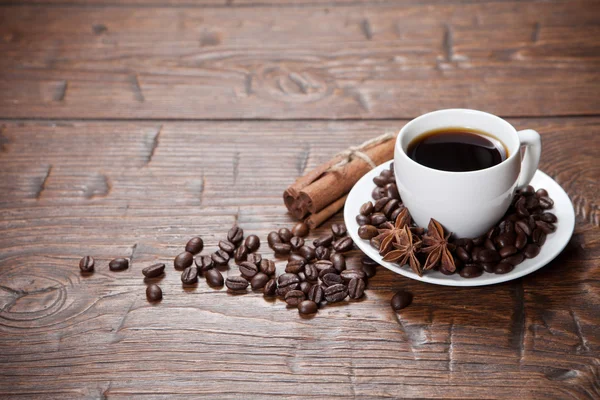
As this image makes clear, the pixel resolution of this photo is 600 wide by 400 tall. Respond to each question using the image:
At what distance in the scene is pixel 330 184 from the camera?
1.58m

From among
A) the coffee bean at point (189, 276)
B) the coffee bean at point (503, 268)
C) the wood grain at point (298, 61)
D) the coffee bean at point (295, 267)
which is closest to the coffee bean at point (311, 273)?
the coffee bean at point (295, 267)

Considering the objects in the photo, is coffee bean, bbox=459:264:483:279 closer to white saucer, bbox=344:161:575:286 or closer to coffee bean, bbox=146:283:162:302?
white saucer, bbox=344:161:575:286

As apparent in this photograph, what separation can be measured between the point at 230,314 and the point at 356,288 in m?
0.25

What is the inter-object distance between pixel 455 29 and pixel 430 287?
1.24m

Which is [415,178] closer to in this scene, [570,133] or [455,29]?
[570,133]

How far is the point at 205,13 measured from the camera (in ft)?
8.24

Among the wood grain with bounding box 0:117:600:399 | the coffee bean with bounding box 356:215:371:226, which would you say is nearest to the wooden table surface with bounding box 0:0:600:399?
the wood grain with bounding box 0:117:600:399

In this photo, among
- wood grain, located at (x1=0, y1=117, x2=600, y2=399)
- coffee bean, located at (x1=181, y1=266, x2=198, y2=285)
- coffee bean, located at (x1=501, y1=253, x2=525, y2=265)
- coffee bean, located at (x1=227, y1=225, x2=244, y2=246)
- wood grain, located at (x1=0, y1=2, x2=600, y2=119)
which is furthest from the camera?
wood grain, located at (x1=0, y1=2, x2=600, y2=119)

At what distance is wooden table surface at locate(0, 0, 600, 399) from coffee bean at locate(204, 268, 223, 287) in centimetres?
3

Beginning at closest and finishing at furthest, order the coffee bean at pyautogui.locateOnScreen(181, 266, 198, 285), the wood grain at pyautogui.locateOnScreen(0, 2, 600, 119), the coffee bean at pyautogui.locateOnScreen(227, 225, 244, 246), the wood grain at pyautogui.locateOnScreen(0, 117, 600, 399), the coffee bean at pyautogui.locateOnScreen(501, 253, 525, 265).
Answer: the wood grain at pyautogui.locateOnScreen(0, 117, 600, 399) → the coffee bean at pyautogui.locateOnScreen(501, 253, 525, 265) → the coffee bean at pyautogui.locateOnScreen(181, 266, 198, 285) → the coffee bean at pyautogui.locateOnScreen(227, 225, 244, 246) → the wood grain at pyautogui.locateOnScreen(0, 2, 600, 119)

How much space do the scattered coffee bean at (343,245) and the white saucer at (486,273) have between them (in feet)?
0.16

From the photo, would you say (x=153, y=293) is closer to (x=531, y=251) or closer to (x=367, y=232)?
(x=367, y=232)

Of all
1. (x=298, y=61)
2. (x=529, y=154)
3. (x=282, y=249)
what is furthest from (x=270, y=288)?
(x=298, y=61)

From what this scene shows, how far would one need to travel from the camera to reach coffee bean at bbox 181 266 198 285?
1.42m
